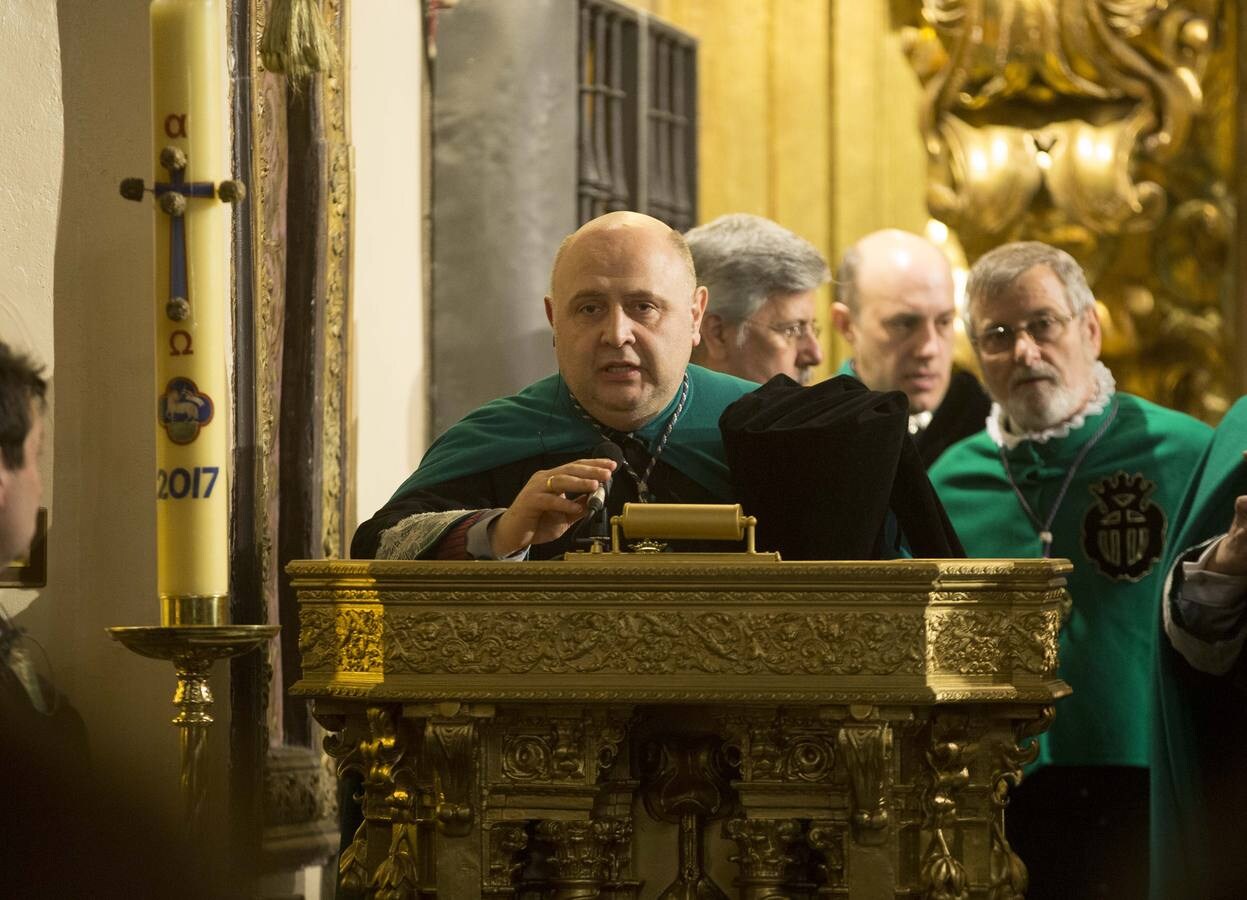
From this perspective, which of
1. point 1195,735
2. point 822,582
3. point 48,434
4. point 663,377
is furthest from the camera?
point 1195,735

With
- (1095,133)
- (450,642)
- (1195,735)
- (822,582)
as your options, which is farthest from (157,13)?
(1095,133)

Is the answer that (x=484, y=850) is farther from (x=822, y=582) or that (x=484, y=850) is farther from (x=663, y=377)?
(x=663, y=377)

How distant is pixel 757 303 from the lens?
409 centimetres

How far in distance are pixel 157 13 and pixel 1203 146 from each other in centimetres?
393

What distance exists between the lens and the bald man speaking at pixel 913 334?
4.68 m

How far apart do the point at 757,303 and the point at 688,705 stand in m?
1.85

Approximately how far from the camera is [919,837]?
2279mm

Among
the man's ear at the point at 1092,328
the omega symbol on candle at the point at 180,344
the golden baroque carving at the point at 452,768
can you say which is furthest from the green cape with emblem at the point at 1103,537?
the omega symbol on candle at the point at 180,344

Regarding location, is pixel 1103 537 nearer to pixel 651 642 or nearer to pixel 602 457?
pixel 602 457

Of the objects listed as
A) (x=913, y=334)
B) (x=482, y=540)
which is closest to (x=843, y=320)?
(x=913, y=334)

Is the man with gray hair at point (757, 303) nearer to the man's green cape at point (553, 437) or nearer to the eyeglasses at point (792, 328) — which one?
the eyeglasses at point (792, 328)

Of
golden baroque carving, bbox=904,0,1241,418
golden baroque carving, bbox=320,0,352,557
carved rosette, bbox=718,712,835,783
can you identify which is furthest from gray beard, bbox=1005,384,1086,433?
carved rosette, bbox=718,712,835,783

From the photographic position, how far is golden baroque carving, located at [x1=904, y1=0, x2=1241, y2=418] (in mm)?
5426

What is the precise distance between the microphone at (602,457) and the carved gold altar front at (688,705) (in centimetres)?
13
